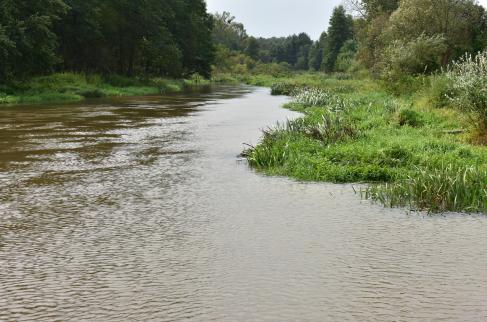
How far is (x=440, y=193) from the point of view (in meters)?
9.38

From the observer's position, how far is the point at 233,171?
12727 mm

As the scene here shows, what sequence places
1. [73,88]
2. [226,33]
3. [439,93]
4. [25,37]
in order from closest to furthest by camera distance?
[439,93], [25,37], [73,88], [226,33]

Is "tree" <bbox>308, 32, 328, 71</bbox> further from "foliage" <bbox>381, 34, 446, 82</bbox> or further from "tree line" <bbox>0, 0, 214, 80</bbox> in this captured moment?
"foliage" <bbox>381, 34, 446, 82</bbox>

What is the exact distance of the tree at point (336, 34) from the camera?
111 m

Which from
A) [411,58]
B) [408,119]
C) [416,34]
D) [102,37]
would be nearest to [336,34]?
[102,37]

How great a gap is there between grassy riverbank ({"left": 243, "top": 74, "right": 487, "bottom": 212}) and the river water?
0.57 meters

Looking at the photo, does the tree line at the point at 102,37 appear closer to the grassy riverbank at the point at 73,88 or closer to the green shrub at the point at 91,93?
the grassy riverbank at the point at 73,88

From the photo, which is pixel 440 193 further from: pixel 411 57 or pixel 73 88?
pixel 73 88

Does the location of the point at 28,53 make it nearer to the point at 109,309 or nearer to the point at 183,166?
the point at 183,166

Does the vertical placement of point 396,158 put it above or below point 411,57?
below

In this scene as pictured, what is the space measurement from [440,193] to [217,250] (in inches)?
171

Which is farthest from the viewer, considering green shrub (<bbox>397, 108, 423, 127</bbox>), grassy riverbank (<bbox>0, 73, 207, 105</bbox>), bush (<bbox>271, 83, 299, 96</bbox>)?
bush (<bbox>271, 83, 299, 96</bbox>)

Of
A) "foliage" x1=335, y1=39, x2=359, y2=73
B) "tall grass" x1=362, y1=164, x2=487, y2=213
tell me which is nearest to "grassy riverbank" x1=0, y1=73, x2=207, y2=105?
"tall grass" x1=362, y1=164, x2=487, y2=213

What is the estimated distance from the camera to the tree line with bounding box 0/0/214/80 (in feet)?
112
